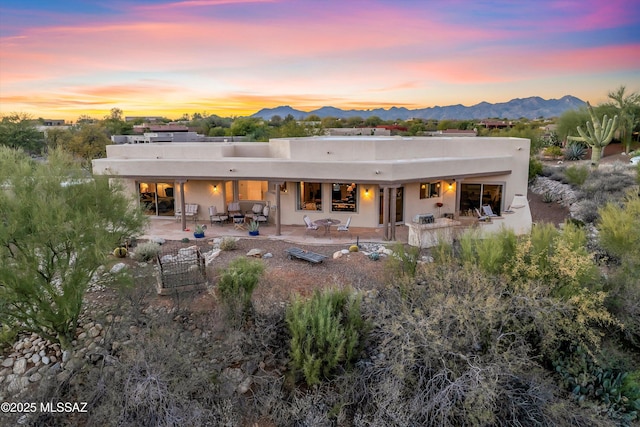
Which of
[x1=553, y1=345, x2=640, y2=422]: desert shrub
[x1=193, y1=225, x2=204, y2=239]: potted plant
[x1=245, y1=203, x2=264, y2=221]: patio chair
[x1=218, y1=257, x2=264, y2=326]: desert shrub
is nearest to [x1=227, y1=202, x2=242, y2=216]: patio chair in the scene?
[x1=245, y1=203, x2=264, y2=221]: patio chair

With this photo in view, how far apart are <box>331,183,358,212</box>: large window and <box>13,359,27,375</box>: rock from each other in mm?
11766

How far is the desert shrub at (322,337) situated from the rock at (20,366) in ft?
19.8

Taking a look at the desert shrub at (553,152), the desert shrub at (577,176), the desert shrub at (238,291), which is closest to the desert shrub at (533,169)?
the desert shrub at (577,176)

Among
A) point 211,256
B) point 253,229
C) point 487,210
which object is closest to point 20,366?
point 211,256

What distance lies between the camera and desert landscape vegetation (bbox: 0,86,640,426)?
24.5ft

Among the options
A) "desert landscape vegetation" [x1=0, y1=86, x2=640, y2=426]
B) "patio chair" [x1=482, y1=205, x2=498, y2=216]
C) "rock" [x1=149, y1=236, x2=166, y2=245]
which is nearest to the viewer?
"desert landscape vegetation" [x1=0, y1=86, x2=640, y2=426]

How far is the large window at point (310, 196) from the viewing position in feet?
58.4

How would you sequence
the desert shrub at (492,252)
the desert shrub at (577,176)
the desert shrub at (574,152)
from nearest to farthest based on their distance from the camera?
the desert shrub at (492,252) < the desert shrub at (577,176) < the desert shrub at (574,152)

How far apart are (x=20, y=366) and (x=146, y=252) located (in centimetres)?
488

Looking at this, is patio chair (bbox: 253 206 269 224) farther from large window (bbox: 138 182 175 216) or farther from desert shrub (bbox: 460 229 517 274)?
desert shrub (bbox: 460 229 517 274)

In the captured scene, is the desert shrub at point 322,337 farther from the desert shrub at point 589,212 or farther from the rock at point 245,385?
the desert shrub at point 589,212

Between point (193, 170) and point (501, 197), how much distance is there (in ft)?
46.9

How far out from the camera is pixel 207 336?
31.0 ft

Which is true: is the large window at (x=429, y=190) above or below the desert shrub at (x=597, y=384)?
above
